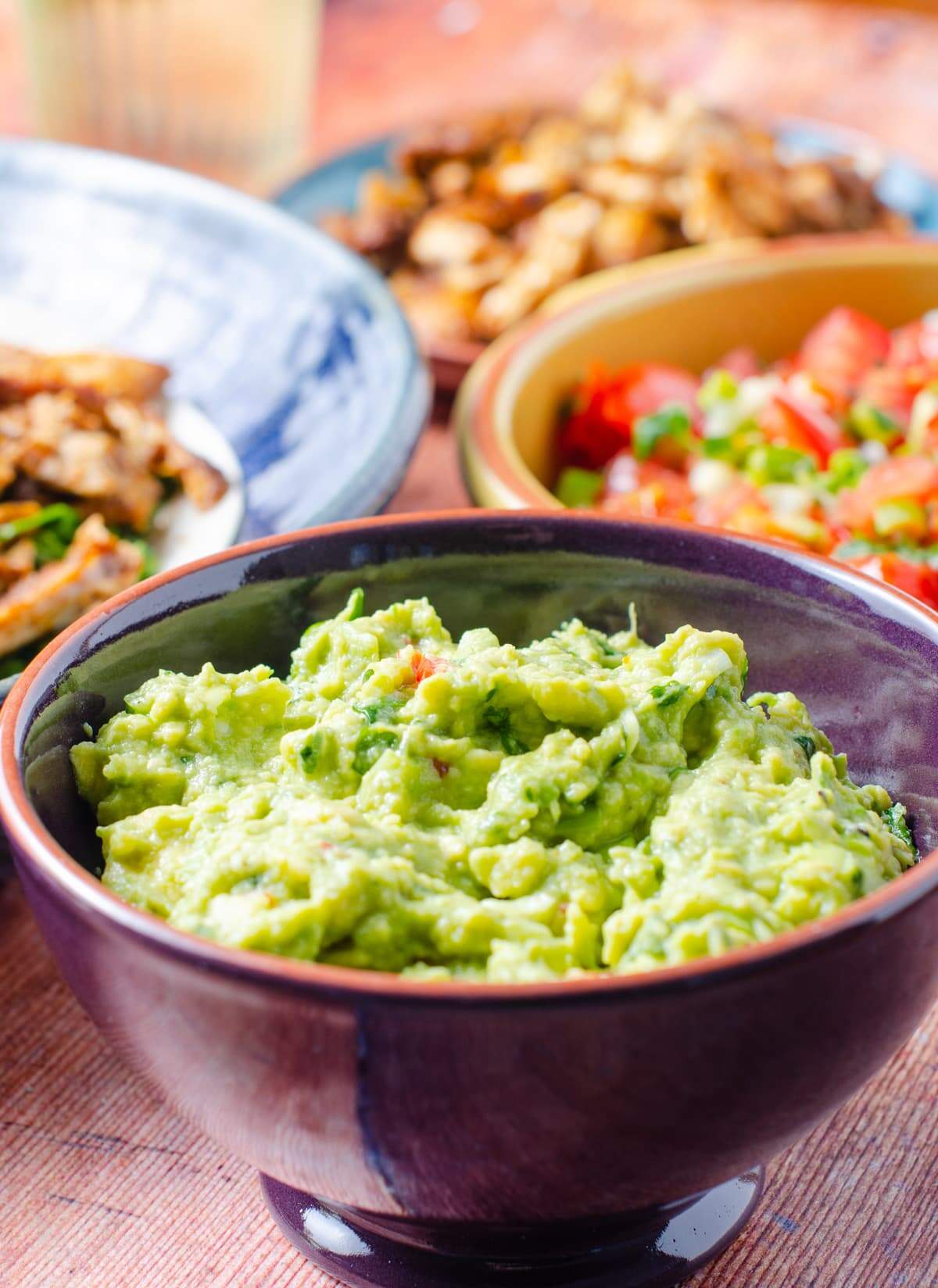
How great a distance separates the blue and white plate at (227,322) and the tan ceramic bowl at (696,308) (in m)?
0.28

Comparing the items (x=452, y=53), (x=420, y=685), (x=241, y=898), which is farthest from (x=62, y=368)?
(x=452, y=53)

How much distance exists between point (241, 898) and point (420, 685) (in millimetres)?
267

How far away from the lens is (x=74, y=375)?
7.75ft

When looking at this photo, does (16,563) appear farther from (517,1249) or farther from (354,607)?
(517,1249)

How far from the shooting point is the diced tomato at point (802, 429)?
2.66 metres

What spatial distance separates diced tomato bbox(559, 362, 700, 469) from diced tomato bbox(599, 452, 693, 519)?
0.15 ft

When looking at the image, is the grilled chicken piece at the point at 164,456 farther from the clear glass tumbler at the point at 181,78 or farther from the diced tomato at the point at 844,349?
the clear glass tumbler at the point at 181,78

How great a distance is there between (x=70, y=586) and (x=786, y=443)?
1347mm

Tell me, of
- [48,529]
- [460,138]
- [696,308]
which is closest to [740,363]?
[696,308]

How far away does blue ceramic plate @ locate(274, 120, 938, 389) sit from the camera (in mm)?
3736

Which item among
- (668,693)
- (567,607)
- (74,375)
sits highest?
(668,693)

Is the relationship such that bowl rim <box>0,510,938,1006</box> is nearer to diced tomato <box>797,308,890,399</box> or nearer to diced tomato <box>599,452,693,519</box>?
diced tomato <box>599,452,693,519</box>

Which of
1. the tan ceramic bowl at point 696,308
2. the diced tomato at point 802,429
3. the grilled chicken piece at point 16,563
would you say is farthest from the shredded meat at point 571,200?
the grilled chicken piece at point 16,563

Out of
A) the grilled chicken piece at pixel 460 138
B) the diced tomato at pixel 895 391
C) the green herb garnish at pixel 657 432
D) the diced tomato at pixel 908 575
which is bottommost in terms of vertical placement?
the grilled chicken piece at pixel 460 138
